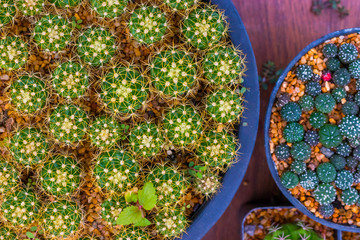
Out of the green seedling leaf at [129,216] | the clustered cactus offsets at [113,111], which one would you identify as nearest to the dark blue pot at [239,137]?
the clustered cactus offsets at [113,111]

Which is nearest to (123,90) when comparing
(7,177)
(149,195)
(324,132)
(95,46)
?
(95,46)

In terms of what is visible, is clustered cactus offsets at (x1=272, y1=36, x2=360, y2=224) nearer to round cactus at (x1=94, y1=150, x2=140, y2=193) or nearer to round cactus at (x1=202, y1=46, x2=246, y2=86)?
round cactus at (x1=202, y1=46, x2=246, y2=86)

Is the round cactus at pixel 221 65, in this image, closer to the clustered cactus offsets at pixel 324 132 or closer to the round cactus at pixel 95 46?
the round cactus at pixel 95 46

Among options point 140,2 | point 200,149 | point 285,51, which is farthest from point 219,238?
point 140,2

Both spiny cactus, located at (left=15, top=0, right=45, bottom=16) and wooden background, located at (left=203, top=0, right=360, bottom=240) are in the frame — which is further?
wooden background, located at (left=203, top=0, right=360, bottom=240)

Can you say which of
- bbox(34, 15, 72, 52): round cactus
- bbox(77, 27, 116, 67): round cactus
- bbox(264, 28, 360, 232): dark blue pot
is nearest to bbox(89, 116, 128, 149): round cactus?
bbox(77, 27, 116, 67): round cactus

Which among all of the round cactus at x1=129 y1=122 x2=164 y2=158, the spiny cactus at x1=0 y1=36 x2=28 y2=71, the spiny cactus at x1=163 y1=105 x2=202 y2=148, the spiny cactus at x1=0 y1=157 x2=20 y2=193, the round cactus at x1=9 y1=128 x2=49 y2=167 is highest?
the spiny cactus at x1=0 y1=36 x2=28 y2=71
